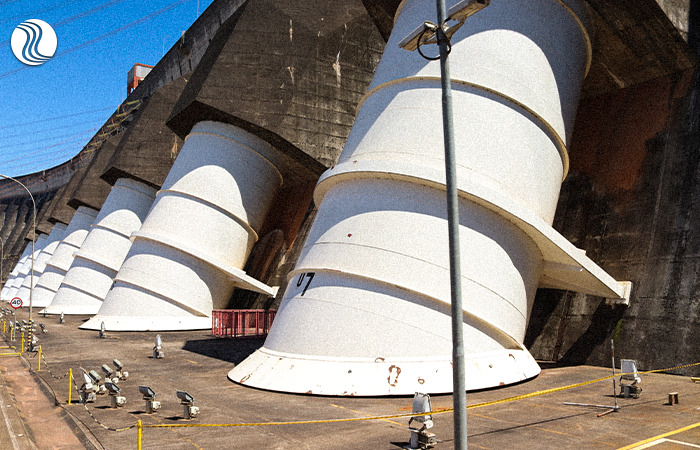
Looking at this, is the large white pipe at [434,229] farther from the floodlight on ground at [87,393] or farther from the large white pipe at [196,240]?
the large white pipe at [196,240]

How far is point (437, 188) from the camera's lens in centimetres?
1280

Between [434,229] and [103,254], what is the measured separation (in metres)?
33.0

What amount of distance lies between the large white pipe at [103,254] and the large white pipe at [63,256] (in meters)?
11.0

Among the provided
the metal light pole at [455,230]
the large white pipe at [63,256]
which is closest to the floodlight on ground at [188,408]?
the metal light pole at [455,230]

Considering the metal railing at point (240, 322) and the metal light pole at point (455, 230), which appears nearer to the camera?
the metal light pole at point (455, 230)

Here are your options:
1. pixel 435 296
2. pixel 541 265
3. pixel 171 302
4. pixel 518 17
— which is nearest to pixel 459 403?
pixel 435 296

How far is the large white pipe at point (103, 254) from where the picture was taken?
38931 millimetres

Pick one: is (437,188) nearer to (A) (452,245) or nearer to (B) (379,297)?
(B) (379,297)

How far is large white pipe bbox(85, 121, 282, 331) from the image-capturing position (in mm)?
26922

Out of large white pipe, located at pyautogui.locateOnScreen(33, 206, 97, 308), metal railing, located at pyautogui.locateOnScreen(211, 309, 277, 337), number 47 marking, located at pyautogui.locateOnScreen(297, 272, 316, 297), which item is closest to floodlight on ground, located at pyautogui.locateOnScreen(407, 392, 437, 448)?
number 47 marking, located at pyautogui.locateOnScreen(297, 272, 316, 297)

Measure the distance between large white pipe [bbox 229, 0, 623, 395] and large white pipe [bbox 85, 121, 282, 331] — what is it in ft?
42.8

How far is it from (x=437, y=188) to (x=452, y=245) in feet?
24.4

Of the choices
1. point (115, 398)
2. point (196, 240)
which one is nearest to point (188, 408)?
point (115, 398)

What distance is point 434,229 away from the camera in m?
12.6
